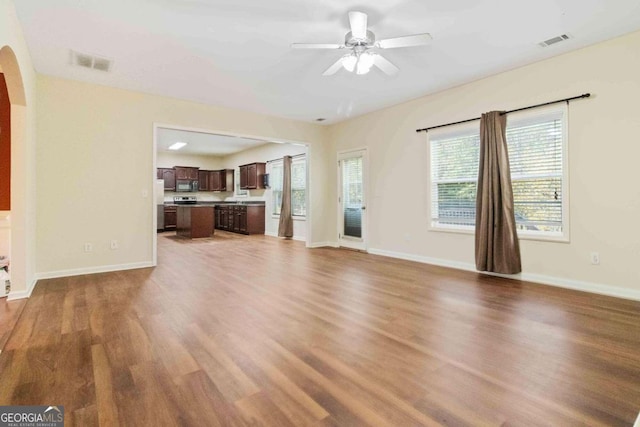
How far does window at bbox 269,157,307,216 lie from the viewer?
27.7 feet

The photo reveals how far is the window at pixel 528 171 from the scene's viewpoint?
387 cm

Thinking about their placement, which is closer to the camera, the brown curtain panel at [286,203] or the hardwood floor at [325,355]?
the hardwood floor at [325,355]

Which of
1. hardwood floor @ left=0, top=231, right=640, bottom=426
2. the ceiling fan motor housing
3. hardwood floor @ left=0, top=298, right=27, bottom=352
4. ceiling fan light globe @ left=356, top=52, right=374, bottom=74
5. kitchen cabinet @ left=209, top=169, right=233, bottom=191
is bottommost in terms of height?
hardwood floor @ left=0, top=231, right=640, bottom=426

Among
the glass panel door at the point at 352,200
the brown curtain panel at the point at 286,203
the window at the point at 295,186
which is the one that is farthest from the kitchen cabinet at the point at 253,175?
the glass panel door at the point at 352,200

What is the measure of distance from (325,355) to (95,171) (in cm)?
442

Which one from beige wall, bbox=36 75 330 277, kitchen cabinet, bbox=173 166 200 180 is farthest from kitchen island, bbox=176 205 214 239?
beige wall, bbox=36 75 330 277

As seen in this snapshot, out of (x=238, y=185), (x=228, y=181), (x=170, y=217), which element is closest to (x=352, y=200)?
(x=238, y=185)

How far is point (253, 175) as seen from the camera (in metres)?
9.87

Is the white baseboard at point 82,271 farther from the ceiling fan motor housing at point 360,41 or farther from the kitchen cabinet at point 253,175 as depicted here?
the kitchen cabinet at point 253,175

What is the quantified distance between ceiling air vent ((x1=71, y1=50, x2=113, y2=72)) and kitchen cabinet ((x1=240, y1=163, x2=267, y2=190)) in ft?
19.0

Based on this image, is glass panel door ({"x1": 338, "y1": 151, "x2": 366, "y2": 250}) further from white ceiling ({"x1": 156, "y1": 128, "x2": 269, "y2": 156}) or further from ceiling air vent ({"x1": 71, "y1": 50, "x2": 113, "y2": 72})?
ceiling air vent ({"x1": 71, "y1": 50, "x2": 113, "y2": 72})

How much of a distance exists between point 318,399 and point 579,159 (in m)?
4.01

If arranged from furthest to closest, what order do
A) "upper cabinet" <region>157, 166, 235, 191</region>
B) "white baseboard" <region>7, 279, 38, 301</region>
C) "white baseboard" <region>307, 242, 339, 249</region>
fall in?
1. "upper cabinet" <region>157, 166, 235, 191</region>
2. "white baseboard" <region>307, 242, 339, 249</region>
3. "white baseboard" <region>7, 279, 38, 301</region>

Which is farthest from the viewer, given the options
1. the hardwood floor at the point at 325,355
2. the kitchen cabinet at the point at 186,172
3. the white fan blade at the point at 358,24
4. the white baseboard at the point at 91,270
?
the kitchen cabinet at the point at 186,172
